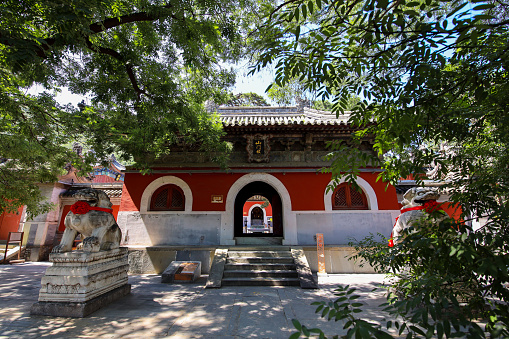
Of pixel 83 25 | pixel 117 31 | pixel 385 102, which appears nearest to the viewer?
pixel 385 102

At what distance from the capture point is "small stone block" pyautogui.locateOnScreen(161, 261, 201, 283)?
610cm

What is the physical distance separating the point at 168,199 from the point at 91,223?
3751mm

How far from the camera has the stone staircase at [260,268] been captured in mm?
5699

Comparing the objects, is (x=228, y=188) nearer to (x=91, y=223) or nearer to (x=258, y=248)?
(x=258, y=248)

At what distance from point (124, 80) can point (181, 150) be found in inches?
141

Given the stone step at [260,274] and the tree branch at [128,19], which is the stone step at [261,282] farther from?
the tree branch at [128,19]

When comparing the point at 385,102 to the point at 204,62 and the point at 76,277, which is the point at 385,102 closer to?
the point at 204,62

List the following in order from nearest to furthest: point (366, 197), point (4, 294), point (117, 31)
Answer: point (4, 294) < point (117, 31) < point (366, 197)

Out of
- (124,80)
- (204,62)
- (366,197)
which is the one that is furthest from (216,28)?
(366,197)

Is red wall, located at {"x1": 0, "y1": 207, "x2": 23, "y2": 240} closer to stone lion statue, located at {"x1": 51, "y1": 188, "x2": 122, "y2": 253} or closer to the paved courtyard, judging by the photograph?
the paved courtyard

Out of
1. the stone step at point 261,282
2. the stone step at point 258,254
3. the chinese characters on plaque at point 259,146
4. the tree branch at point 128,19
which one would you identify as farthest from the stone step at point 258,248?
the tree branch at point 128,19

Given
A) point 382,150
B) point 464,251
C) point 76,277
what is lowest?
point 76,277

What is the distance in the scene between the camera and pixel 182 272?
636cm

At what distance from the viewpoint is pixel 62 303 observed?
3676 mm
